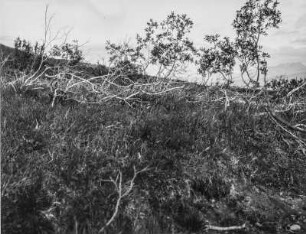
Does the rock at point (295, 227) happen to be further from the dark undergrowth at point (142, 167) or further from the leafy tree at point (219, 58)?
the leafy tree at point (219, 58)

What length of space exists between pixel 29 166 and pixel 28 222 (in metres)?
0.66

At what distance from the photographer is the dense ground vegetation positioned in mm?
3084

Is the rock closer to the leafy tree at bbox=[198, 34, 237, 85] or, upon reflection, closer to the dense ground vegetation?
the dense ground vegetation

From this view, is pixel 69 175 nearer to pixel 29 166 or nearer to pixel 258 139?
pixel 29 166

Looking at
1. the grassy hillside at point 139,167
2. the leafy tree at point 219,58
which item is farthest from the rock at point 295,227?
the leafy tree at point 219,58

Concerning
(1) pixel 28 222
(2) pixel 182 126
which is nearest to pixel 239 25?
(2) pixel 182 126

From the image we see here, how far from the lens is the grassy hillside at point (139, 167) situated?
121 inches

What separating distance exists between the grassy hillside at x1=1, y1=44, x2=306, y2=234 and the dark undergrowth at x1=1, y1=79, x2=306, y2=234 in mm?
13

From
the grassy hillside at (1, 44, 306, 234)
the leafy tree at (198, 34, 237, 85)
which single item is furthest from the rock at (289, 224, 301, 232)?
the leafy tree at (198, 34, 237, 85)

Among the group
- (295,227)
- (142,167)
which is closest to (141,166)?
(142,167)

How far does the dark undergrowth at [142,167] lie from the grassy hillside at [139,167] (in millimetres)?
13

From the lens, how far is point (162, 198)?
143 inches

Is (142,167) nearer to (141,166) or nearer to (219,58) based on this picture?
(141,166)

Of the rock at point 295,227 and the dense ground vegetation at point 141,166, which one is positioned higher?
the dense ground vegetation at point 141,166
